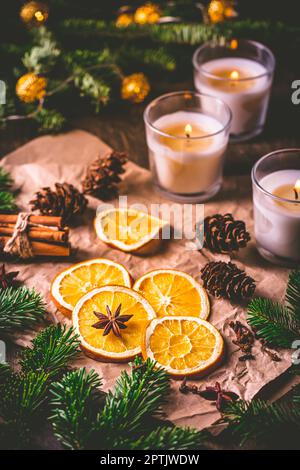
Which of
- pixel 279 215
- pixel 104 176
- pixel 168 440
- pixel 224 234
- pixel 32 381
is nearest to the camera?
pixel 168 440

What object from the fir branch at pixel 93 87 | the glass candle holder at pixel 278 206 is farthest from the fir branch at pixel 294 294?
the fir branch at pixel 93 87

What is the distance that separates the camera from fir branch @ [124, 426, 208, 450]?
1229mm

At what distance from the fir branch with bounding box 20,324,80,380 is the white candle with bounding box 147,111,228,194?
0.67 metres

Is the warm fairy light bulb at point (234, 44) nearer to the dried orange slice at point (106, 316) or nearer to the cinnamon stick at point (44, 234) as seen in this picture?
the cinnamon stick at point (44, 234)

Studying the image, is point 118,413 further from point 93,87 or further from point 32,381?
point 93,87

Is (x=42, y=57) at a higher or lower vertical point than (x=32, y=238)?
higher

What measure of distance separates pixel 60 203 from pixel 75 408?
75cm

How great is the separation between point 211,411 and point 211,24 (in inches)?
59.1

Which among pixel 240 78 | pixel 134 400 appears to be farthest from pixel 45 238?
pixel 240 78

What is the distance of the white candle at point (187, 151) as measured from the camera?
1834mm

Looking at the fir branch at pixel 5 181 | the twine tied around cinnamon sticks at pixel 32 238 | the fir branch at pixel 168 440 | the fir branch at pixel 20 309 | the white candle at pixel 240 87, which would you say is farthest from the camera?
the white candle at pixel 240 87

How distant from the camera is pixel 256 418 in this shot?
1.29 meters
